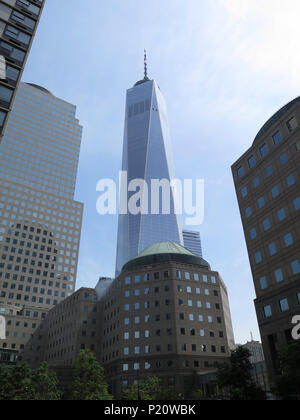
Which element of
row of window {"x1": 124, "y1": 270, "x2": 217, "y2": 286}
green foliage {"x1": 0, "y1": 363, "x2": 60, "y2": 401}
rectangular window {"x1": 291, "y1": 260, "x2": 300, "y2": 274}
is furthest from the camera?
row of window {"x1": 124, "y1": 270, "x2": 217, "y2": 286}

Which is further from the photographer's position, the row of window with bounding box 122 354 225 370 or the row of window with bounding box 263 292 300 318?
the row of window with bounding box 122 354 225 370

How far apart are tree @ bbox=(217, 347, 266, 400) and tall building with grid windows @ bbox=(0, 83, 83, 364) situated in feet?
381

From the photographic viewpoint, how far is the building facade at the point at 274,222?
5078cm

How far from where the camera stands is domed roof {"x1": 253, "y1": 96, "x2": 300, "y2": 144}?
193 ft

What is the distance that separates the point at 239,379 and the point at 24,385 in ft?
103

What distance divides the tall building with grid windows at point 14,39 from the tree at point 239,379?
1534 inches

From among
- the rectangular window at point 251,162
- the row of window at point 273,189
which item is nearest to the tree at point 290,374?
the row of window at point 273,189

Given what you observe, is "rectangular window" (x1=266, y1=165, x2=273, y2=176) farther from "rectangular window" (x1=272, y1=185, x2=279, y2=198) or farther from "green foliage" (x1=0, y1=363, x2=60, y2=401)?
"green foliage" (x1=0, y1=363, x2=60, y2=401)

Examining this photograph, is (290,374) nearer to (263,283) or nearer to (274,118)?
(263,283)

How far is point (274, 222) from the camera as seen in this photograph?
5631cm

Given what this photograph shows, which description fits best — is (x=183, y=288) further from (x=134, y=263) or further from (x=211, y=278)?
(x=134, y=263)

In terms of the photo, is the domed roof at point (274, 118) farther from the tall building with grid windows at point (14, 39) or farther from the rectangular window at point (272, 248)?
the tall building with grid windows at point (14, 39)

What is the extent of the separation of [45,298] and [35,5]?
12965 cm

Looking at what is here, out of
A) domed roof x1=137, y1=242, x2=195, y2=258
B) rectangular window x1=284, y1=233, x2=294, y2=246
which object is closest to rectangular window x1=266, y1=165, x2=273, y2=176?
rectangular window x1=284, y1=233, x2=294, y2=246
